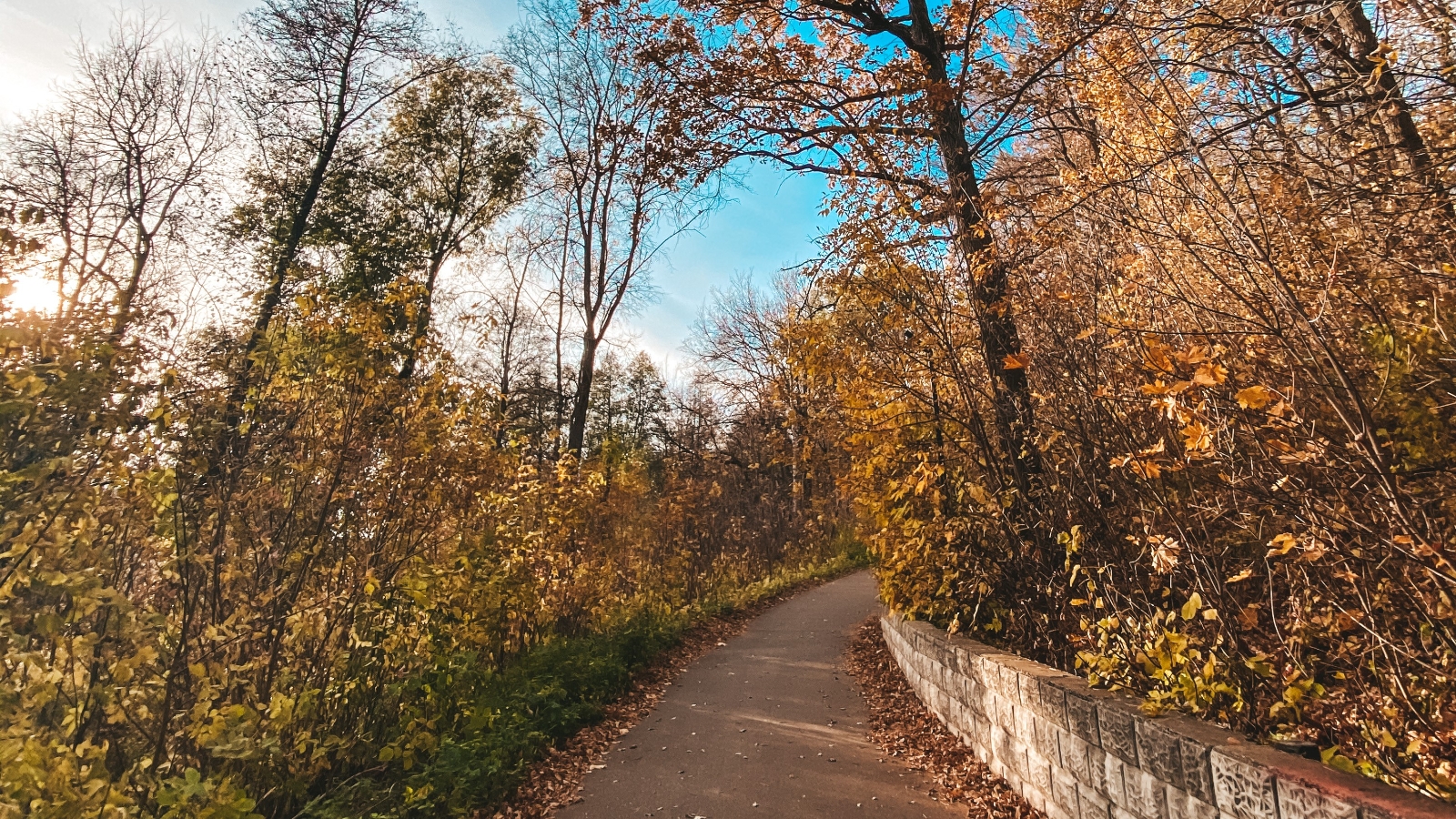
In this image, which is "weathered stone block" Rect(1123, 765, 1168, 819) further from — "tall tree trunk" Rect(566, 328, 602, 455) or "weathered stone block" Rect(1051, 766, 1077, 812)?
"tall tree trunk" Rect(566, 328, 602, 455)

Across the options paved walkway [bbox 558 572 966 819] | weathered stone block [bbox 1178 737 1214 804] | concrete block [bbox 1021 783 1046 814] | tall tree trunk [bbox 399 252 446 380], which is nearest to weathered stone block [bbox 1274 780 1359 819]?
weathered stone block [bbox 1178 737 1214 804]

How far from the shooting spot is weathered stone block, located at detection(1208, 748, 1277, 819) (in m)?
2.36

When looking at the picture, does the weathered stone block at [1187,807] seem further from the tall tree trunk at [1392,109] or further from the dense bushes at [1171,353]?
the tall tree trunk at [1392,109]

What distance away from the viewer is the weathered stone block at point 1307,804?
2076 millimetres

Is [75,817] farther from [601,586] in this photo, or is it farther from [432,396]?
[601,586]

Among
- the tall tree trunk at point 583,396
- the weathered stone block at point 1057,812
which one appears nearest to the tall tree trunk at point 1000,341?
the weathered stone block at point 1057,812

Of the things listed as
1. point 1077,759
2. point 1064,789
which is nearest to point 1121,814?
point 1077,759

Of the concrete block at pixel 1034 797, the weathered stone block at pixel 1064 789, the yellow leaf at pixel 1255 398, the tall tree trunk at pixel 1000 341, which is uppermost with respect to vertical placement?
the tall tree trunk at pixel 1000 341

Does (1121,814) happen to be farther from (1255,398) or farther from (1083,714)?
(1255,398)

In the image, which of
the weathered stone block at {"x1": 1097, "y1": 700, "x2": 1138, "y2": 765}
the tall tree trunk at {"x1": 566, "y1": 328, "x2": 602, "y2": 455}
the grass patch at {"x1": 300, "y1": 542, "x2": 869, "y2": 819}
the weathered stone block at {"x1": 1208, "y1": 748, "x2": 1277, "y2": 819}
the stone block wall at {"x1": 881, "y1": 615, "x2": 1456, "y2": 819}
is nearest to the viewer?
the stone block wall at {"x1": 881, "y1": 615, "x2": 1456, "y2": 819}

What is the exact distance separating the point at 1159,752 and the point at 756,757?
11.2 ft

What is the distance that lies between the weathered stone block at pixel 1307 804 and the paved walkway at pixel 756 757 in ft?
Result: 8.27

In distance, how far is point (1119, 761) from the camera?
3230mm

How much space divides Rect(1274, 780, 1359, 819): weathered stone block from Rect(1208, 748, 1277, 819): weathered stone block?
0.16 ft
